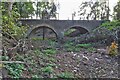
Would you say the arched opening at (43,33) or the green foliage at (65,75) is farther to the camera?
the arched opening at (43,33)

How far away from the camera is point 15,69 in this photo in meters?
4.31

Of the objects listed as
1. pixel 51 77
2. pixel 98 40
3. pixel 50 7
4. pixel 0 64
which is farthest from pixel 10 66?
pixel 50 7

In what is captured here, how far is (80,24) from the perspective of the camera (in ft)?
62.4

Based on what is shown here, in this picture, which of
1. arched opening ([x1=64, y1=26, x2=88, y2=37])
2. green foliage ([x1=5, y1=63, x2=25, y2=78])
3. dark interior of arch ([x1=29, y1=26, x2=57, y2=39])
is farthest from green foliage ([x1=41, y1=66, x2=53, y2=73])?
arched opening ([x1=64, y1=26, x2=88, y2=37])

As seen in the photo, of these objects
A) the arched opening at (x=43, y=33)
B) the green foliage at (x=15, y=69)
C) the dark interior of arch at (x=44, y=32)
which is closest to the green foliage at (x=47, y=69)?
the green foliage at (x=15, y=69)

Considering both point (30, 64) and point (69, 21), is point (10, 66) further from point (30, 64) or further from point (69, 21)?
point (69, 21)

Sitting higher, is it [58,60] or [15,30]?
[15,30]

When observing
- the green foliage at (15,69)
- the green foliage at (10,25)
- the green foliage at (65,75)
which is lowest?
the green foliage at (65,75)

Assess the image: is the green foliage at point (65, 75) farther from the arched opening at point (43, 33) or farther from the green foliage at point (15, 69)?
the arched opening at point (43, 33)

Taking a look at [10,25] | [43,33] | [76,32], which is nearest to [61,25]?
[43,33]

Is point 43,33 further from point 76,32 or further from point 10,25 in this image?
point 10,25

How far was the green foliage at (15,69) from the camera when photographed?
4.14 meters

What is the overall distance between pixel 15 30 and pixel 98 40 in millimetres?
6461

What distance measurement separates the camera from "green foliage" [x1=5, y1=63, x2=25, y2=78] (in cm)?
414
